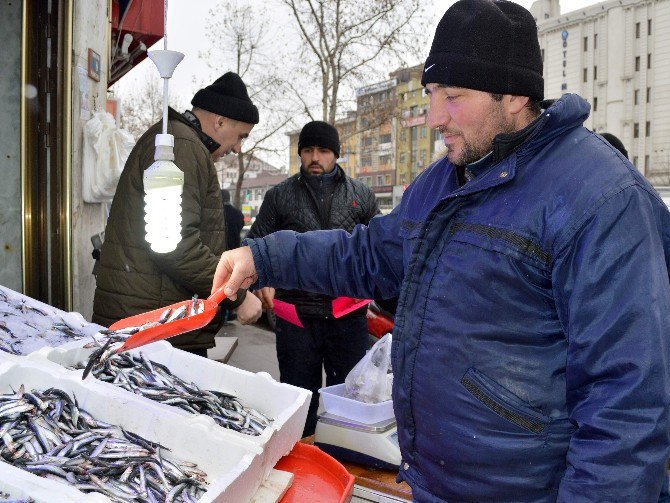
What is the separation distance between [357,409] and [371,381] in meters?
0.18

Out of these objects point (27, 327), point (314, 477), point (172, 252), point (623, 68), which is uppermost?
point (623, 68)

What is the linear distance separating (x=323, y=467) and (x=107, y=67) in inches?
216

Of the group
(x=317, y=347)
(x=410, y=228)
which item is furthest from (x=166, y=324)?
(x=317, y=347)

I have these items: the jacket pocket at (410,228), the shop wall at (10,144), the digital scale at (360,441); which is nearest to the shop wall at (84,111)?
the shop wall at (10,144)

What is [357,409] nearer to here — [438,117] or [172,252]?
[172,252]

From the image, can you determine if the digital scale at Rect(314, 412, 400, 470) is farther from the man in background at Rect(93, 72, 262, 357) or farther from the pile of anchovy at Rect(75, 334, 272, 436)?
the man in background at Rect(93, 72, 262, 357)

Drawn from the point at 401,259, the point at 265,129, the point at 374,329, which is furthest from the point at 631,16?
the point at 401,259

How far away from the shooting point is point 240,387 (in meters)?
2.97

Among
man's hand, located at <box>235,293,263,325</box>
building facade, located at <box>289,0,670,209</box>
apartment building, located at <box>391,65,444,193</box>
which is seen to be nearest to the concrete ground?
man's hand, located at <box>235,293,263,325</box>

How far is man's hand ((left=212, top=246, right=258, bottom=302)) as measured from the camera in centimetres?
233

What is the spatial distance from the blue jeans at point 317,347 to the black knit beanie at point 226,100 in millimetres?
1615

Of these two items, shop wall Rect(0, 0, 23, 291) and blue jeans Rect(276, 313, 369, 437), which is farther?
shop wall Rect(0, 0, 23, 291)

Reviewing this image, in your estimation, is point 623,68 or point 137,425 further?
point 623,68

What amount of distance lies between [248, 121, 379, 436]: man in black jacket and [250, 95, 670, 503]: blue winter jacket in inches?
105
